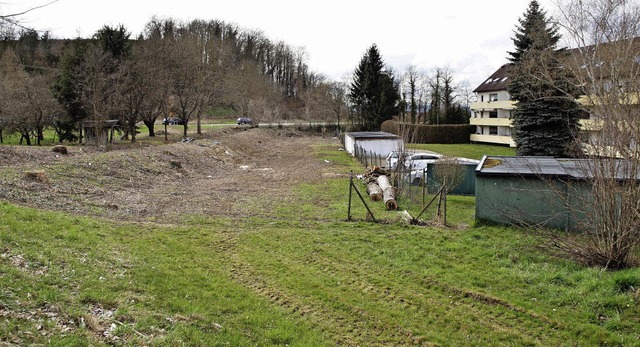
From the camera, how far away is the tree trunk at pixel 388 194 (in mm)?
17375

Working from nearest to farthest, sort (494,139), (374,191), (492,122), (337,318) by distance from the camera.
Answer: (337,318)
(374,191)
(494,139)
(492,122)

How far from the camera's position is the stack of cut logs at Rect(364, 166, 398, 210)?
17.4 m

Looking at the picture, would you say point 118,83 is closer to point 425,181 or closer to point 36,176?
point 36,176

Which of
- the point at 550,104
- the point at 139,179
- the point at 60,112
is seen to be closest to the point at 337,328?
the point at 139,179

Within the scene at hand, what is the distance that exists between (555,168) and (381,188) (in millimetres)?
6909

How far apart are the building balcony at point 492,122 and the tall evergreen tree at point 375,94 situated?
10465 mm

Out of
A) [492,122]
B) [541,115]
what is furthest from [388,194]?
[492,122]

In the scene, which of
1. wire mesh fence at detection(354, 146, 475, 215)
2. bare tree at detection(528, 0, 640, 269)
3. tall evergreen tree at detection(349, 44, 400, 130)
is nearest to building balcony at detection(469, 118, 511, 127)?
tall evergreen tree at detection(349, 44, 400, 130)

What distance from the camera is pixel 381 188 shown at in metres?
19.5

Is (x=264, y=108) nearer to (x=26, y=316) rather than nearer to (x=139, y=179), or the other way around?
(x=139, y=179)

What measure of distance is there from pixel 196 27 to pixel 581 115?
7718cm

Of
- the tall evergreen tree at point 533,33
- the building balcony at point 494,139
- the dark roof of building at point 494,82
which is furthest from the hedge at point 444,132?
the tall evergreen tree at point 533,33

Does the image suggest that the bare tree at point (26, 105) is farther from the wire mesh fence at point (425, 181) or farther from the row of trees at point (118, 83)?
the wire mesh fence at point (425, 181)

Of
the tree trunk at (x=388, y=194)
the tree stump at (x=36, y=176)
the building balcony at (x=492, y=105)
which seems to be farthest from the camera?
the building balcony at (x=492, y=105)
